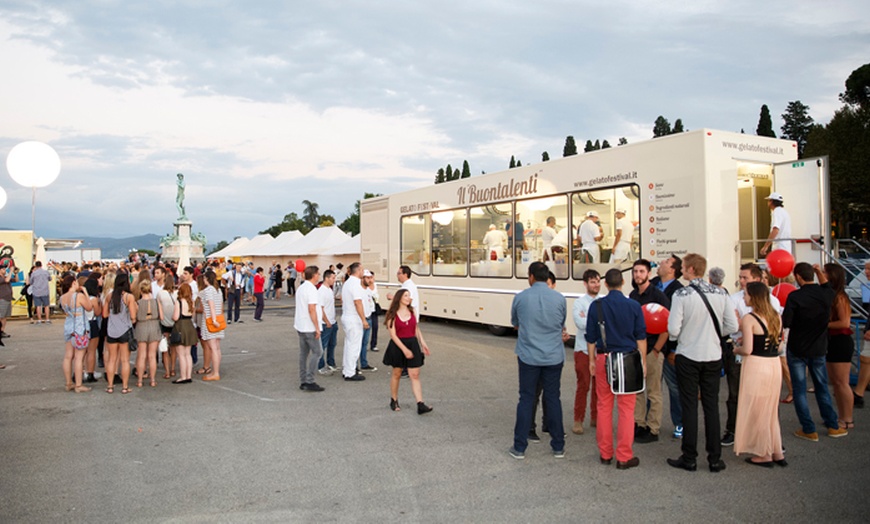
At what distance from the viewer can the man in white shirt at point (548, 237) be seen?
12391 millimetres

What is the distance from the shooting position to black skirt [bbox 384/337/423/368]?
23.6 ft

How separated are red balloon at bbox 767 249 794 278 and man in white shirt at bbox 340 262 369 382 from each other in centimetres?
560

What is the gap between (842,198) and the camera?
3538 centimetres

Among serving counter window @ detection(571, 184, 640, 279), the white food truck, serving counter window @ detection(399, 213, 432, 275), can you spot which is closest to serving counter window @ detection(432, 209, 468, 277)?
the white food truck

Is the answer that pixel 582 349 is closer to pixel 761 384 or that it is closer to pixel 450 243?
pixel 761 384

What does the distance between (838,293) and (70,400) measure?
360 inches

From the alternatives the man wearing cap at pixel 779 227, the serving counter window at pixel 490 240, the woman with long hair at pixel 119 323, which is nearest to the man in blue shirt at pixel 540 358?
the man wearing cap at pixel 779 227

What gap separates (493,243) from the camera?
552 inches

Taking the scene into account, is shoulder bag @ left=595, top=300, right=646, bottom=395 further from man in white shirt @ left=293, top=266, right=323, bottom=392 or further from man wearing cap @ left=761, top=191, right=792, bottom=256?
man wearing cap @ left=761, top=191, right=792, bottom=256

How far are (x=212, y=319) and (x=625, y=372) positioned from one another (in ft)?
21.2

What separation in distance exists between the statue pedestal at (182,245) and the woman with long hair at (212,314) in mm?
41634

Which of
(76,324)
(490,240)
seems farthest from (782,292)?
(76,324)

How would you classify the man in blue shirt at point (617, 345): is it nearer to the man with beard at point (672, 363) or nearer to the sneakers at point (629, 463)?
the sneakers at point (629, 463)

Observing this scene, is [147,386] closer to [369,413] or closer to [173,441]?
[173,441]
